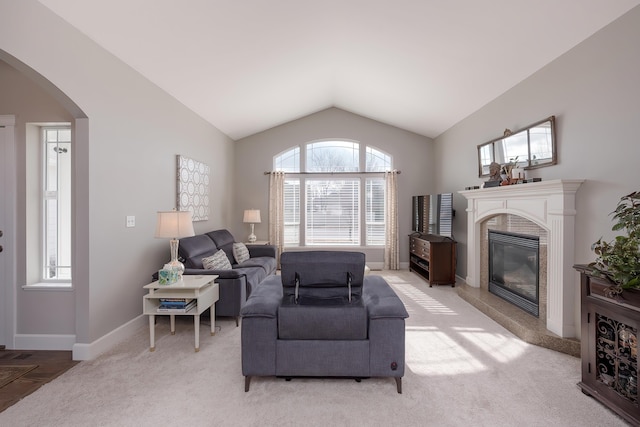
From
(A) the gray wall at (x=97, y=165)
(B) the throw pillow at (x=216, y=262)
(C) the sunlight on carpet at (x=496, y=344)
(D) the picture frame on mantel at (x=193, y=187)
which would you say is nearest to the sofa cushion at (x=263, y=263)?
(B) the throw pillow at (x=216, y=262)

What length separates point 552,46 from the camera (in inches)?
117

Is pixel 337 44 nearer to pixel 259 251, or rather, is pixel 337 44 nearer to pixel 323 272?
pixel 323 272

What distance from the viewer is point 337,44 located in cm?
396

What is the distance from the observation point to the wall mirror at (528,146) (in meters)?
3.15

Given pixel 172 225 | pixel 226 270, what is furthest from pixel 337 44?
pixel 226 270

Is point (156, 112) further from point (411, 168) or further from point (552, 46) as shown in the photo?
point (411, 168)

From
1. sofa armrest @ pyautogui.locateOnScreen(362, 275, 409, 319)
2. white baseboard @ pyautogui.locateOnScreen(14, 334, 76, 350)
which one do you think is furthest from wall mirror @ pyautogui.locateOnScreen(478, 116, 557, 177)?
white baseboard @ pyautogui.locateOnScreen(14, 334, 76, 350)

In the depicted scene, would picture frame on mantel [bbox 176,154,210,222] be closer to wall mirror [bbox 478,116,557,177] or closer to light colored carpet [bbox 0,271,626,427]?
light colored carpet [bbox 0,271,626,427]

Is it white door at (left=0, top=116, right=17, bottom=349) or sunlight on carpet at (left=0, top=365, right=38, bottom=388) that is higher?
white door at (left=0, top=116, right=17, bottom=349)

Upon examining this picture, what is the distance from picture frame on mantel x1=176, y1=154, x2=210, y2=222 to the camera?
13.8ft

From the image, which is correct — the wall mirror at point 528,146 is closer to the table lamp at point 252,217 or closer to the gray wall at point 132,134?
the gray wall at point 132,134

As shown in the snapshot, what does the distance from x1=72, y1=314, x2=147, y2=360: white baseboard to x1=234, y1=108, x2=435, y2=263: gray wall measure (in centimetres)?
353

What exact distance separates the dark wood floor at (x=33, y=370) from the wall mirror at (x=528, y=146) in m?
5.01

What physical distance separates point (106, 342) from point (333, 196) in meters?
4.85
